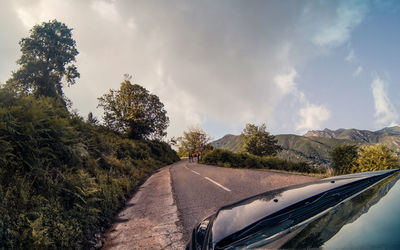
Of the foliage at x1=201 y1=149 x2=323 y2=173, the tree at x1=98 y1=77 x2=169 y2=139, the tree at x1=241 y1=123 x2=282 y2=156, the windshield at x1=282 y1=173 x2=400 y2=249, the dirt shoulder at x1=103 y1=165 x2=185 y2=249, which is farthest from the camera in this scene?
the tree at x1=241 y1=123 x2=282 y2=156

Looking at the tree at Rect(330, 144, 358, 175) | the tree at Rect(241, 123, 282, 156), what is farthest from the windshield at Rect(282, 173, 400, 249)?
the tree at Rect(241, 123, 282, 156)

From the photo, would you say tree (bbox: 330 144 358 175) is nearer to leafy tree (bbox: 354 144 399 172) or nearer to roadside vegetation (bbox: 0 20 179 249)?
leafy tree (bbox: 354 144 399 172)

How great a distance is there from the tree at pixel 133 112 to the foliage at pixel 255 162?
39.6ft

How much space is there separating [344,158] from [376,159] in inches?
52.8

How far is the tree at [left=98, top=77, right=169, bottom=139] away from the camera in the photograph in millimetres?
24859

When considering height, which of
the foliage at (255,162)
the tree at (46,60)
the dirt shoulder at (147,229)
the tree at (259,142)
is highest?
the tree at (46,60)

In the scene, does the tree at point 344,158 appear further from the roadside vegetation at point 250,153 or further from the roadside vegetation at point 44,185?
the roadside vegetation at point 44,185

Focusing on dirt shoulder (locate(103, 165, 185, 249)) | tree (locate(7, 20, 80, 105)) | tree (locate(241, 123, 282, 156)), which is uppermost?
tree (locate(7, 20, 80, 105))

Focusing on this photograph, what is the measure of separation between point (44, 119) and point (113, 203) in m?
2.84

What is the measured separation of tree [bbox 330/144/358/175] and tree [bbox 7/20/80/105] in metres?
21.4

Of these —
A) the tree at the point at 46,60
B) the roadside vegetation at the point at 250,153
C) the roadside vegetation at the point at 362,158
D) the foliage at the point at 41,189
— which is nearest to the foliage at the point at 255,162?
the roadside vegetation at the point at 250,153

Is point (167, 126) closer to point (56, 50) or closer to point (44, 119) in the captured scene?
point (56, 50)

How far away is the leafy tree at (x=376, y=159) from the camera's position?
6.62 metres

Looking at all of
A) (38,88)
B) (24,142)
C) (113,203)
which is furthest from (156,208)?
(38,88)
